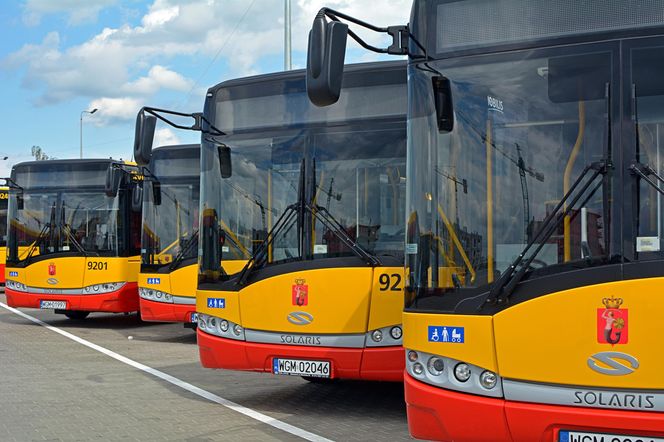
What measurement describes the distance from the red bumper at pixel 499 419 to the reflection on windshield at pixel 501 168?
0.73m

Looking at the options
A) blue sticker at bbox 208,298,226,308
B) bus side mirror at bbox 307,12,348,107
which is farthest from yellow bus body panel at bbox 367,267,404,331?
bus side mirror at bbox 307,12,348,107

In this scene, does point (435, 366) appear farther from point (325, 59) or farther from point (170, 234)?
point (170, 234)

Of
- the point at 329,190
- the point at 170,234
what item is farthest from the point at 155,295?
the point at 329,190

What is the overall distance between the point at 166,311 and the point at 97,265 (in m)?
2.65

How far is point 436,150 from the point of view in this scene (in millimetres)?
6375

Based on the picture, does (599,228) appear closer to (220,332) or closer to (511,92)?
(511,92)

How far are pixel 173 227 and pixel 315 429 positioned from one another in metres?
8.58

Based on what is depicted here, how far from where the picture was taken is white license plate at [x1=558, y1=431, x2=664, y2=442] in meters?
5.30

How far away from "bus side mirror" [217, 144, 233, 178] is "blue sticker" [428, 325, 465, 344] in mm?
4002

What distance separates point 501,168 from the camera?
19.9ft

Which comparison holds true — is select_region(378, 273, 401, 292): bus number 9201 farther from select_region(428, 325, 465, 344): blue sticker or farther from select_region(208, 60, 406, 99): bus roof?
select_region(428, 325, 465, 344): blue sticker

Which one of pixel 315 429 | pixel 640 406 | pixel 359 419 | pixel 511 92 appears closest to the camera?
pixel 640 406

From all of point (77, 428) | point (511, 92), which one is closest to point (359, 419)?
point (77, 428)

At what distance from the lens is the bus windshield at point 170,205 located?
1642 cm
